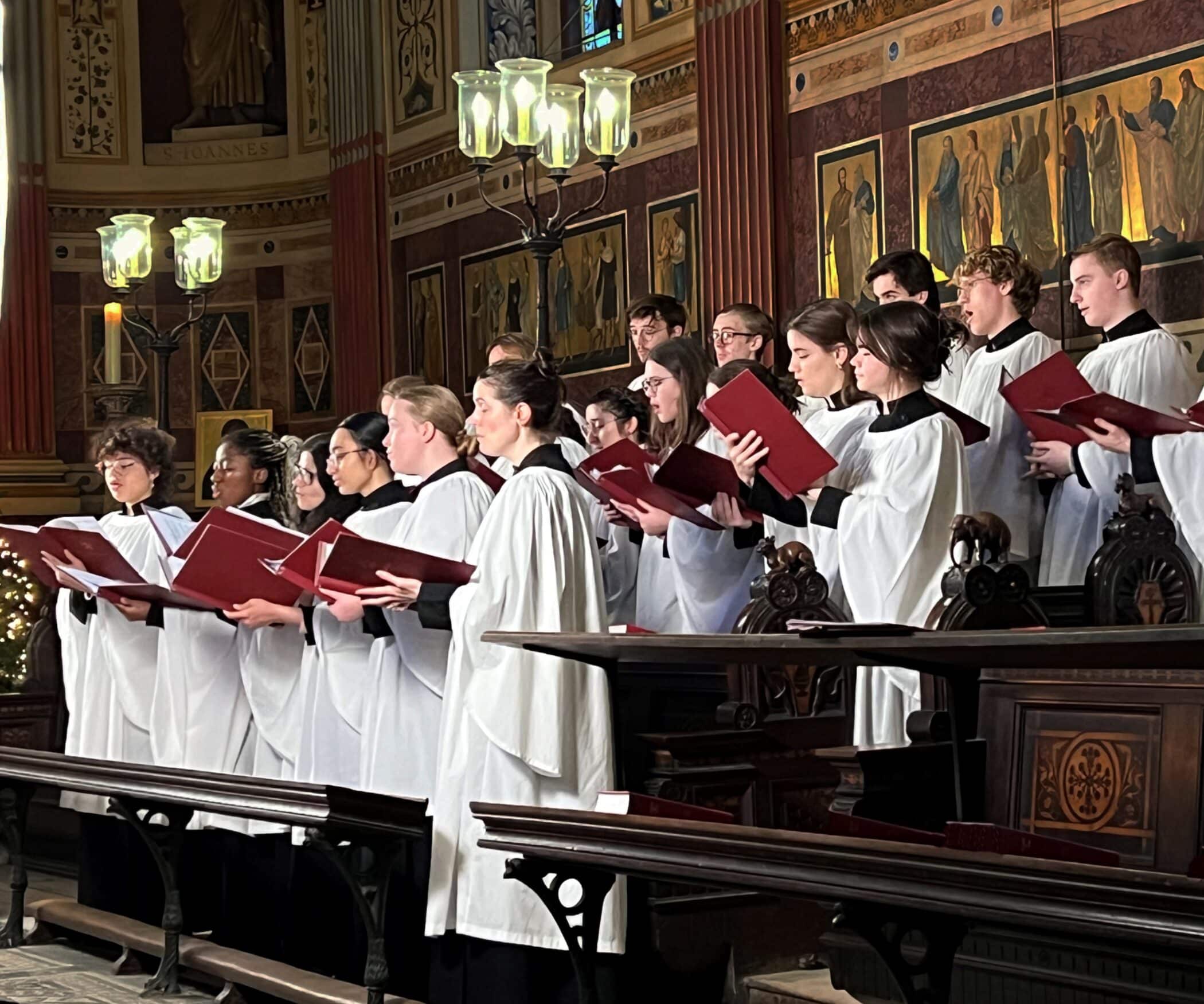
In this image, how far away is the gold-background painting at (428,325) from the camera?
50.9 ft

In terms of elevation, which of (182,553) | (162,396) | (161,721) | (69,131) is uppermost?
(69,131)

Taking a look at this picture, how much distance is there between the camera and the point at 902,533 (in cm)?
540

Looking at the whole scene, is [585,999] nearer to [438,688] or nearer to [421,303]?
[438,688]

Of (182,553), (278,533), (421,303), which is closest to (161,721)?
(182,553)

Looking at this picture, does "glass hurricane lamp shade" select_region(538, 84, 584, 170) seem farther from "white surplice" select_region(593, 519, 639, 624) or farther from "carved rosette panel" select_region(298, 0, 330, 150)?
"carved rosette panel" select_region(298, 0, 330, 150)

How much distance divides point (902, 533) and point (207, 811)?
7.47 feet

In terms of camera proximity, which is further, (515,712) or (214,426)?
(214,426)

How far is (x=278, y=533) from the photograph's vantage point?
605cm

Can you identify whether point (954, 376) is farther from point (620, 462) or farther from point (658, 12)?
point (658, 12)

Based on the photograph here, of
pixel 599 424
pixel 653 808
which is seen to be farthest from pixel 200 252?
pixel 653 808

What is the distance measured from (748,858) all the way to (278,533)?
111 inches

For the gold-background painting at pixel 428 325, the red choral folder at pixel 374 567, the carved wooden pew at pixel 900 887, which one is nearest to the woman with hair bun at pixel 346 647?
the red choral folder at pixel 374 567

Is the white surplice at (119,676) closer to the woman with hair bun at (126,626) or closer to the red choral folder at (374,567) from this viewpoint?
the woman with hair bun at (126,626)

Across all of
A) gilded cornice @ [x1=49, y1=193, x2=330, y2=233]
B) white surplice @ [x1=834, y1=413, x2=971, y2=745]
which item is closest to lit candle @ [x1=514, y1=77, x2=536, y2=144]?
white surplice @ [x1=834, y1=413, x2=971, y2=745]
